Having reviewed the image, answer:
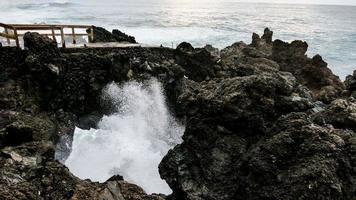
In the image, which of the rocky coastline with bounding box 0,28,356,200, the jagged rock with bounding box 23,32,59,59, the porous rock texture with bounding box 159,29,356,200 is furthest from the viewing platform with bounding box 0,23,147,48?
the porous rock texture with bounding box 159,29,356,200

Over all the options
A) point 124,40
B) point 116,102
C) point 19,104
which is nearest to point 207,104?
point 19,104

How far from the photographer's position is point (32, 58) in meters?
16.8

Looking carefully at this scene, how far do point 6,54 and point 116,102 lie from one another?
249 inches

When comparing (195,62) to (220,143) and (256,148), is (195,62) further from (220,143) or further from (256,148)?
(256,148)

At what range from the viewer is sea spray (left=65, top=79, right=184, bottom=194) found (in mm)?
17156

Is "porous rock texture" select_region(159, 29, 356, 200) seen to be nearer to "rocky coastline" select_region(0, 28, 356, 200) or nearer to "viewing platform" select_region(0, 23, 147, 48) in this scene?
"rocky coastline" select_region(0, 28, 356, 200)

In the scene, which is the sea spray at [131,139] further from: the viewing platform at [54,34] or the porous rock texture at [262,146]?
the porous rock texture at [262,146]

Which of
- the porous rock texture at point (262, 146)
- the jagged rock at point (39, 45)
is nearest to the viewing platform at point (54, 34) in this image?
the jagged rock at point (39, 45)

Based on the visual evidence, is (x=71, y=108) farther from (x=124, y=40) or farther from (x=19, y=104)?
(x=124, y=40)

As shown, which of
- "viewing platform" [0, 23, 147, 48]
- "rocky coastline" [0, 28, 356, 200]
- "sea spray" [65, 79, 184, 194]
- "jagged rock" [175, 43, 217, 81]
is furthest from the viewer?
"jagged rock" [175, 43, 217, 81]

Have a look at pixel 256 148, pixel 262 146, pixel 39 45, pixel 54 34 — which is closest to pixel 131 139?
pixel 39 45

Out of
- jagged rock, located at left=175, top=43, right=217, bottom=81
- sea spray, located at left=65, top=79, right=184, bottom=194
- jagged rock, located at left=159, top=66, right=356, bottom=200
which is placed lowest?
A: sea spray, located at left=65, top=79, right=184, bottom=194

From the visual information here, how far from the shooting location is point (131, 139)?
20047 millimetres

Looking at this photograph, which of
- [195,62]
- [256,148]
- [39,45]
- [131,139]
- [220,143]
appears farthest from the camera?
[195,62]
